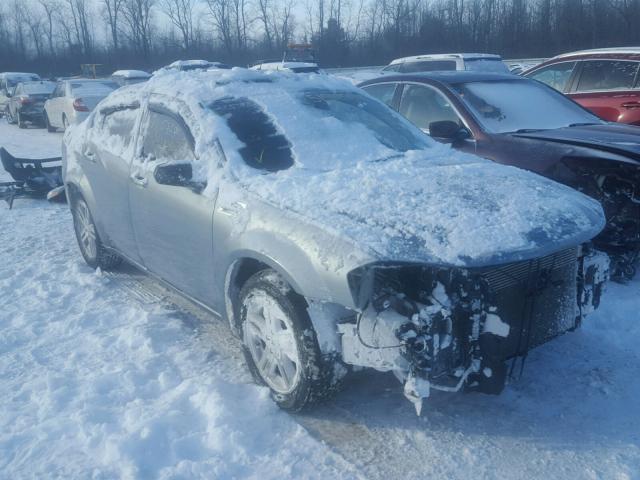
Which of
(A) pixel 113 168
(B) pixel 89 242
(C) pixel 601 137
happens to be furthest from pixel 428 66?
(A) pixel 113 168

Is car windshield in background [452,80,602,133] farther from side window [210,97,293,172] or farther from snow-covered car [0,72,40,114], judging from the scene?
snow-covered car [0,72,40,114]

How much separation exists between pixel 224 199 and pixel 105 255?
7.52 ft

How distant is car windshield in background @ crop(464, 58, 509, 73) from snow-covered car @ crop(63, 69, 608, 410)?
26.3ft

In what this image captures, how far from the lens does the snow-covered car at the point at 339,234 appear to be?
2.69 metres

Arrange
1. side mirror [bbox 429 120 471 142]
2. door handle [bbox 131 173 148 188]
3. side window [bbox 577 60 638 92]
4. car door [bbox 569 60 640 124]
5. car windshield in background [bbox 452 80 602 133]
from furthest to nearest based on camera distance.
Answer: side window [bbox 577 60 638 92] → car door [bbox 569 60 640 124] → car windshield in background [bbox 452 80 602 133] → side mirror [bbox 429 120 471 142] → door handle [bbox 131 173 148 188]

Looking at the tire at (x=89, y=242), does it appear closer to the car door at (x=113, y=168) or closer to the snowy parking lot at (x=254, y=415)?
the car door at (x=113, y=168)

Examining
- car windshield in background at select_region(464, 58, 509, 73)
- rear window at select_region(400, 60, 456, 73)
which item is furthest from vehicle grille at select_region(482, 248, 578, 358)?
rear window at select_region(400, 60, 456, 73)

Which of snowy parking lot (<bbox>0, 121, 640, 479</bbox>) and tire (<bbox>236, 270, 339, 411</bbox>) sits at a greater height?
tire (<bbox>236, 270, 339, 411</bbox>)

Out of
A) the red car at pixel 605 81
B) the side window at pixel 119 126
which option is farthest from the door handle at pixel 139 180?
the red car at pixel 605 81

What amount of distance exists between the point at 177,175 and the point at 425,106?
11.3 feet

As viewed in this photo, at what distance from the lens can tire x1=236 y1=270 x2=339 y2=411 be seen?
2945mm

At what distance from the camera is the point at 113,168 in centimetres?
455

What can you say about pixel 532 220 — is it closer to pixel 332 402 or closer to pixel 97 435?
pixel 332 402

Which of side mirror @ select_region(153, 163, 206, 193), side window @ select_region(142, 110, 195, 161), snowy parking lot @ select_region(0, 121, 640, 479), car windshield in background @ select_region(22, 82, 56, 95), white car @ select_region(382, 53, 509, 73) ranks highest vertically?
white car @ select_region(382, 53, 509, 73)
